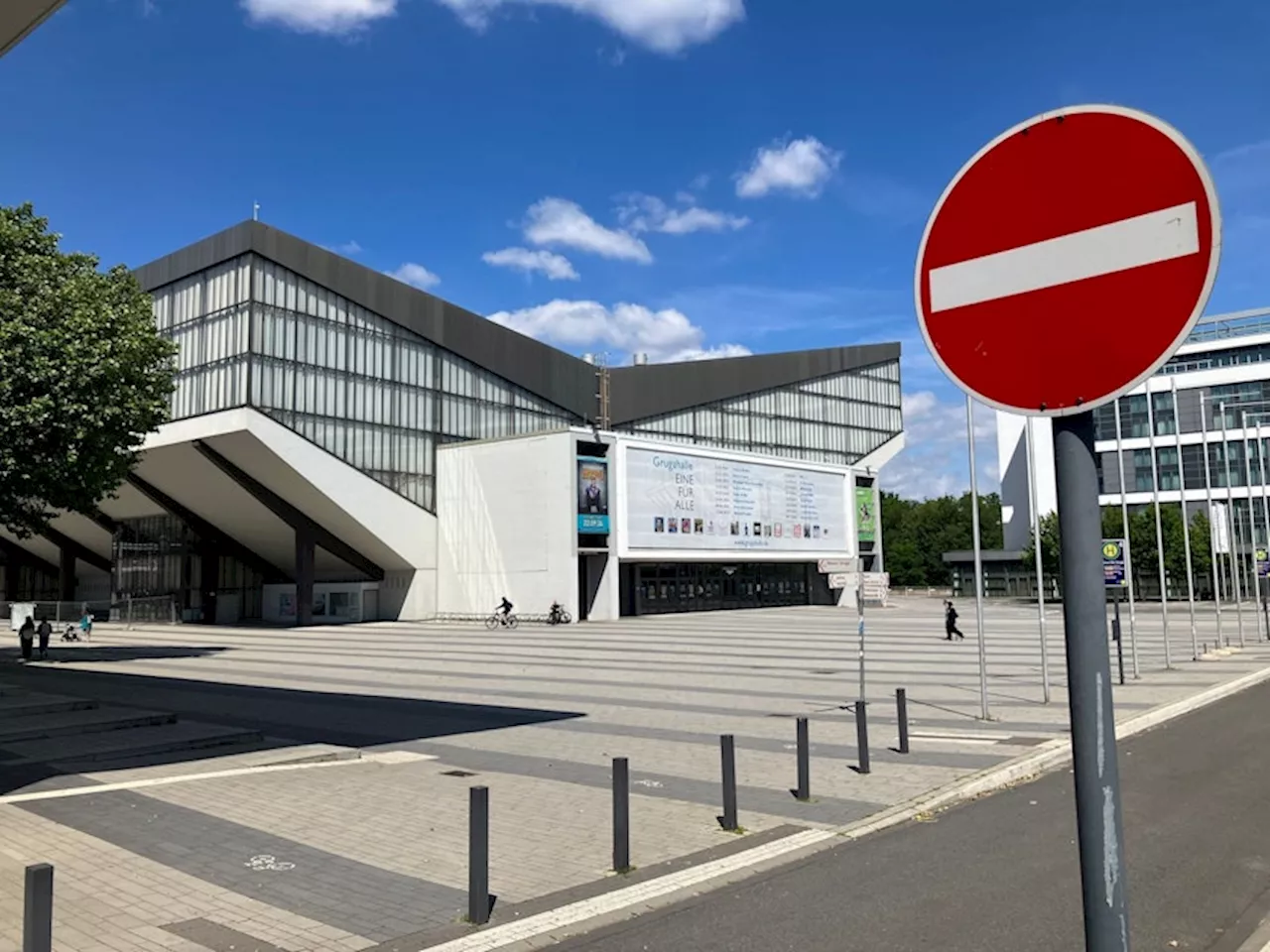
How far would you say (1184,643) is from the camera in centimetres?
3209

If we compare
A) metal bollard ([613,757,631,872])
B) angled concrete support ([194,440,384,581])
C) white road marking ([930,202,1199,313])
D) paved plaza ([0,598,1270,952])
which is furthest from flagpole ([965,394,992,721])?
angled concrete support ([194,440,384,581])

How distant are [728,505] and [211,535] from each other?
29724 mm

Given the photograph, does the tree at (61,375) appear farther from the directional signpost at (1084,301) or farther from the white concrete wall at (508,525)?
the directional signpost at (1084,301)

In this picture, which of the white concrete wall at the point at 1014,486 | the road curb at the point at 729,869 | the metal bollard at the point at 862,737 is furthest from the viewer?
the white concrete wall at the point at 1014,486

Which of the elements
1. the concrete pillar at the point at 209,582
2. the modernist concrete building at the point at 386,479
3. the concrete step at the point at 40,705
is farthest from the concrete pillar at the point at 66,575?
the concrete step at the point at 40,705

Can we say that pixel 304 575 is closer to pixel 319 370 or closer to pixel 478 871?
pixel 319 370

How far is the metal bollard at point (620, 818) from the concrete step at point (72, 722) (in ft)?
31.4

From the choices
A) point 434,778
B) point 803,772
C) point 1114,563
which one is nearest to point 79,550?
point 434,778

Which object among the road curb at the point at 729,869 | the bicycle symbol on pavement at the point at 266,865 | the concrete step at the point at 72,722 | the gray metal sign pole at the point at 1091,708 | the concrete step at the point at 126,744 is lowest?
the road curb at the point at 729,869

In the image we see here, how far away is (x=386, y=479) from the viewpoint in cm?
5209

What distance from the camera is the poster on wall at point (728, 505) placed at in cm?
5388

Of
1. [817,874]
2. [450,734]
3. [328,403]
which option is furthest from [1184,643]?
[328,403]

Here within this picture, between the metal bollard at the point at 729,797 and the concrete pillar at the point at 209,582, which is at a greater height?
the concrete pillar at the point at 209,582

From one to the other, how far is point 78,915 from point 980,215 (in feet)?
23.1
